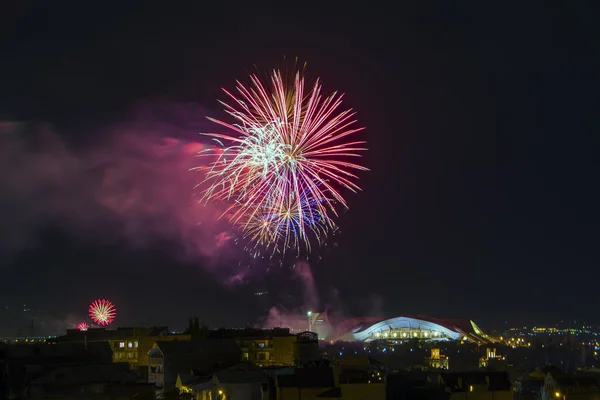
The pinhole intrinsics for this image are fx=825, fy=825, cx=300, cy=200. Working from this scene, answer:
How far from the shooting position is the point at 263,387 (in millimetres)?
21516

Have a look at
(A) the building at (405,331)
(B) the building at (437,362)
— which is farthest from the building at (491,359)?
(A) the building at (405,331)

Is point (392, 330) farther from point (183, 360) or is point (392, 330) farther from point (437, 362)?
point (183, 360)

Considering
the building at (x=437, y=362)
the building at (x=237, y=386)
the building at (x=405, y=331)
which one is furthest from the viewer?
the building at (x=405, y=331)

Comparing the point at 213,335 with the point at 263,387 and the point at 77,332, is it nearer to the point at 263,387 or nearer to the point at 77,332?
the point at 77,332

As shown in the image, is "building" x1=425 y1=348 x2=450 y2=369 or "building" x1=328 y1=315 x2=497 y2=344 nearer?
"building" x1=425 y1=348 x2=450 y2=369

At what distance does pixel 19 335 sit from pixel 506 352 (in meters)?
40.3

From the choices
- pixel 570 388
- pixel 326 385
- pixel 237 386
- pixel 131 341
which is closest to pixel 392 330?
pixel 131 341

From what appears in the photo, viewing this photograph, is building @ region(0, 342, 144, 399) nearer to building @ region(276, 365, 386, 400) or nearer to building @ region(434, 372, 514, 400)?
building @ region(276, 365, 386, 400)

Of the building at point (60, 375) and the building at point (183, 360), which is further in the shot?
the building at point (183, 360)

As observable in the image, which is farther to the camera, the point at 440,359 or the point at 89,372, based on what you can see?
the point at 440,359

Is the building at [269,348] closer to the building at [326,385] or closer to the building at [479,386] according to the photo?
the building at [479,386]

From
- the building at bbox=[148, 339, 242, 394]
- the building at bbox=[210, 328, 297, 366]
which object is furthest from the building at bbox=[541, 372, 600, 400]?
the building at bbox=[148, 339, 242, 394]

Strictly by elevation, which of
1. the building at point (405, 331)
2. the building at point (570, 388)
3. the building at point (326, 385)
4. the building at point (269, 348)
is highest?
the building at point (405, 331)

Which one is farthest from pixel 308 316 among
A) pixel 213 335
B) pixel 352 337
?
pixel 213 335
